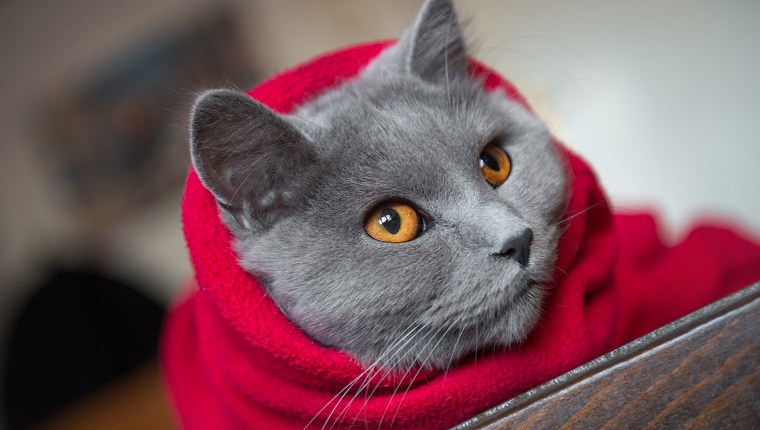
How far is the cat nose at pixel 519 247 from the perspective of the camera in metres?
0.61

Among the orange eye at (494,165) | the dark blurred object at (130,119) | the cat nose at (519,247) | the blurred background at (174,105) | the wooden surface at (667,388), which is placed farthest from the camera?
the dark blurred object at (130,119)

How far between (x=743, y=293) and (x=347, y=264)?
0.38m

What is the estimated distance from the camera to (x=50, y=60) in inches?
116

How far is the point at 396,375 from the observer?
66 centimetres

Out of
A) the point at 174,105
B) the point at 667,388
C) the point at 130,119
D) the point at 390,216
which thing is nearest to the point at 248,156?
the point at 390,216

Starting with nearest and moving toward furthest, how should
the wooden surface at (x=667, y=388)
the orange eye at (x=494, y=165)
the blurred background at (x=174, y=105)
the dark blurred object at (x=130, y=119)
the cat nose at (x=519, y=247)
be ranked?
the wooden surface at (x=667, y=388) → the cat nose at (x=519, y=247) → the orange eye at (x=494, y=165) → the blurred background at (x=174, y=105) → the dark blurred object at (x=130, y=119)

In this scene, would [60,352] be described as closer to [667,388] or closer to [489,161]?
[489,161]

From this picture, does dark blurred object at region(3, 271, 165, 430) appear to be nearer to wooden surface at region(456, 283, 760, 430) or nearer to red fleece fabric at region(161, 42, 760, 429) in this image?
red fleece fabric at region(161, 42, 760, 429)

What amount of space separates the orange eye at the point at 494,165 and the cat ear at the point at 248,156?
0.69 ft

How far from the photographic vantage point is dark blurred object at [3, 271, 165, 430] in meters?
1.95

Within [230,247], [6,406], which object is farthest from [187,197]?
[6,406]

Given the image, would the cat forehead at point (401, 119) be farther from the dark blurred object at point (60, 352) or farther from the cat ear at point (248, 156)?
the dark blurred object at point (60, 352)

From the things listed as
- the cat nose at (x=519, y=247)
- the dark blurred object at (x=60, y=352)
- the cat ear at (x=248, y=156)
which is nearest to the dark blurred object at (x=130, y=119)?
the dark blurred object at (x=60, y=352)

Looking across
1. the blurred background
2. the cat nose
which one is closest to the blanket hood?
the cat nose
